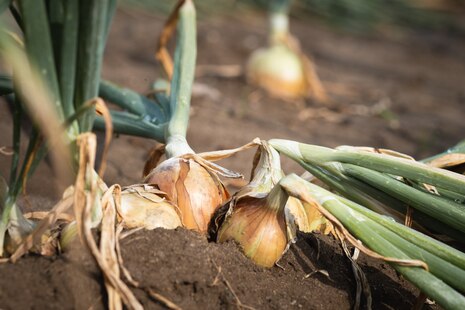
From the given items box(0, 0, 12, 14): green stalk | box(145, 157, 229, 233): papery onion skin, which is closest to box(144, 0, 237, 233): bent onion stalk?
box(145, 157, 229, 233): papery onion skin

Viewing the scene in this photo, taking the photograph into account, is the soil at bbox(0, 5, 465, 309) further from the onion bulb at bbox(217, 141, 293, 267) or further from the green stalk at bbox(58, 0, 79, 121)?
the green stalk at bbox(58, 0, 79, 121)

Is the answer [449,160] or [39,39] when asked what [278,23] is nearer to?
[449,160]

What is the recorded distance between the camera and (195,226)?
121 centimetres

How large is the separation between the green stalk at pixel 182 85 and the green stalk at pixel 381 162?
0.21 metres

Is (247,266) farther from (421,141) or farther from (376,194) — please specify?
(421,141)

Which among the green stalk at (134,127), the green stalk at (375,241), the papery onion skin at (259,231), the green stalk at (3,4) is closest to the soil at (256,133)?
the papery onion skin at (259,231)

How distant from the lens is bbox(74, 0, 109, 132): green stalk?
1026 millimetres

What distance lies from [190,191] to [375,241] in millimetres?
358

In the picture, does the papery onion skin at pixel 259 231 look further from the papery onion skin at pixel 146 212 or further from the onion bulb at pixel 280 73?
the onion bulb at pixel 280 73

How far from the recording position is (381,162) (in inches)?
48.6

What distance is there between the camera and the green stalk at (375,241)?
105cm

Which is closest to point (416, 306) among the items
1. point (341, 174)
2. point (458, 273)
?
point (458, 273)

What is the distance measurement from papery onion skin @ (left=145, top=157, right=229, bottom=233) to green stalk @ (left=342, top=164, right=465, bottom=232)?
0.31 m

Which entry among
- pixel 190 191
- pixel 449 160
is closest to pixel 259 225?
pixel 190 191
